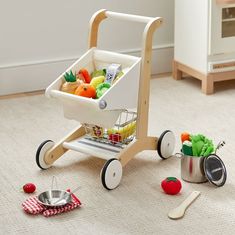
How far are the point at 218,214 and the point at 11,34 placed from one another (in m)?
1.63

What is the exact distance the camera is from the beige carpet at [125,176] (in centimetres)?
204

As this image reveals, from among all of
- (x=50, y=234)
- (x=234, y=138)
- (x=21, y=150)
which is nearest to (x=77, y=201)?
(x=50, y=234)

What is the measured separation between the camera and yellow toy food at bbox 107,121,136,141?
2.41m

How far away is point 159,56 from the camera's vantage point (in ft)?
12.0

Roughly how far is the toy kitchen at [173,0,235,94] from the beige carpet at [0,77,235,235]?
0.34 ft

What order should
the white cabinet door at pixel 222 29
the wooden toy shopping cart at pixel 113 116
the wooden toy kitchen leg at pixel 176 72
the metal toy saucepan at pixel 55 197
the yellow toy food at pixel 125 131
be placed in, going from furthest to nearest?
the wooden toy kitchen leg at pixel 176 72 < the white cabinet door at pixel 222 29 < the yellow toy food at pixel 125 131 < the wooden toy shopping cart at pixel 113 116 < the metal toy saucepan at pixel 55 197

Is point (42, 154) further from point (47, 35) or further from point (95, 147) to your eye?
point (47, 35)

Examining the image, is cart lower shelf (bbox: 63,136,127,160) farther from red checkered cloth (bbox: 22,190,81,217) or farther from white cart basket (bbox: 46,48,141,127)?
red checkered cloth (bbox: 22,190,81,217)

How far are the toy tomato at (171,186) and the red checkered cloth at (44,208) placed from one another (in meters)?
0.30

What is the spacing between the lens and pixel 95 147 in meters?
2.41

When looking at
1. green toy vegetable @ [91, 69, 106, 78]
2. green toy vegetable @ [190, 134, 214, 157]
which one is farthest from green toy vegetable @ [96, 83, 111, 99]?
green toy vegetable @ [190, 134, 214, 157]

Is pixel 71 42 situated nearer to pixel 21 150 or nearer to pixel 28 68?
pixel 28 68

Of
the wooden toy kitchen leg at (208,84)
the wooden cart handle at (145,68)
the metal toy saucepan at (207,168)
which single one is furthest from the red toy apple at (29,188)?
the wooden toy kitchen leg at (208,84)

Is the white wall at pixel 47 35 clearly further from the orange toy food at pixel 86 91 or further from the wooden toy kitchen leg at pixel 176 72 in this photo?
the orange toy food at pixel 86 91
